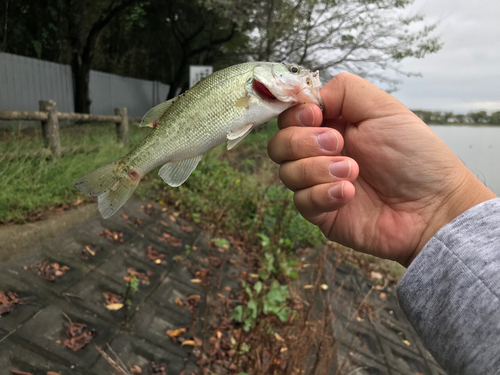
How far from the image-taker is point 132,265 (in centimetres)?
392

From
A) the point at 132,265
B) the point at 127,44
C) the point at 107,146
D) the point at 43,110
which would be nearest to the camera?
the point at 132,265

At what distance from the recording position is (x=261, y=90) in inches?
51.7

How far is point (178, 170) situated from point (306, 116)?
632 millimetres

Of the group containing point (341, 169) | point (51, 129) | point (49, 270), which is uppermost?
point (341, 169)

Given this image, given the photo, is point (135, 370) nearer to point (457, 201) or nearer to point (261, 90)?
point (261, 90)

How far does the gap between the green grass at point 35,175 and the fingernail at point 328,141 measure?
3.39 meters

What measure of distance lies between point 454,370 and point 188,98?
4.54 ft

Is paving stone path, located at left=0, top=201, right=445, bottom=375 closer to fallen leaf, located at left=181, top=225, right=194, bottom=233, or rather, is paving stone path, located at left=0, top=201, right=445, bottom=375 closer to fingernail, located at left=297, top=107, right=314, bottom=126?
fallen leaf, located at left=181, top=225, right=194, bottom=233

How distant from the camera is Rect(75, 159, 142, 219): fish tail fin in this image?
50.2 inches

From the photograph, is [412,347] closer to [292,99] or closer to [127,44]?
[292,99]

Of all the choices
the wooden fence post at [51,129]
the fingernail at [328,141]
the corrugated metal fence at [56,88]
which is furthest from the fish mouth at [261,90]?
the corrugated metal fence at [56,88]

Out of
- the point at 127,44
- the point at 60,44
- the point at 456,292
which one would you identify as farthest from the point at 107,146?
the point at 127,44

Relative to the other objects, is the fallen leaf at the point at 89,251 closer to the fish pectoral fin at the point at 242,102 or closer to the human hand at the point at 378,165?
the human hand at the point at 378,165

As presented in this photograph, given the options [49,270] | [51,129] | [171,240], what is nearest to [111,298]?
[49,270]
